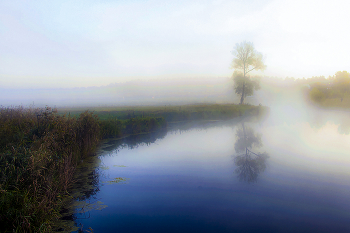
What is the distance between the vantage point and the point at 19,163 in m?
5.05

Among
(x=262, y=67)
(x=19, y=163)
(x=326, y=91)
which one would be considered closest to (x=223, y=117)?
(x=262, y=67)

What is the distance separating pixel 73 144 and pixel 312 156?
1324cm

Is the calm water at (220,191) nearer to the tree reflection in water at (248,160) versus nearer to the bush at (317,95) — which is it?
the tree reflection in water at (248,160)

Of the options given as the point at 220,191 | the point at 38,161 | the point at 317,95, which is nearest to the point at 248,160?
the point at 220,191

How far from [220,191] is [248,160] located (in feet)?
13.9

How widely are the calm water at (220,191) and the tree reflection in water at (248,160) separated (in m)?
0.05

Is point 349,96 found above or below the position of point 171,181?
above

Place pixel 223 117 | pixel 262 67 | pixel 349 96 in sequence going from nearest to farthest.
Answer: pixel 223 117
pixel 262 67
pixel 349 96

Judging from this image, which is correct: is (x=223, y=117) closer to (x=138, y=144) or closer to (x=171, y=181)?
(x=138, y=144)

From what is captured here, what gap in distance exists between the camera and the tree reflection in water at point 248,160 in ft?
→ 28.2

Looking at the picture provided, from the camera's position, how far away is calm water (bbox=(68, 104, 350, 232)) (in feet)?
17.3

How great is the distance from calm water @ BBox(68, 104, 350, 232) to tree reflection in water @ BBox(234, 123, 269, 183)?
5 cm

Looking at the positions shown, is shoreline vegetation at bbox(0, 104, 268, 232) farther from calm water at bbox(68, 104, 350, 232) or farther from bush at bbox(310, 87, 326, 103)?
bush at bbox(310, 87, 326, 103)

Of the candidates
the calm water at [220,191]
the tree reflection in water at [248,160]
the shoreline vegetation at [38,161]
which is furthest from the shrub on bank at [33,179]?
the tree reflection in water at [248,160]
